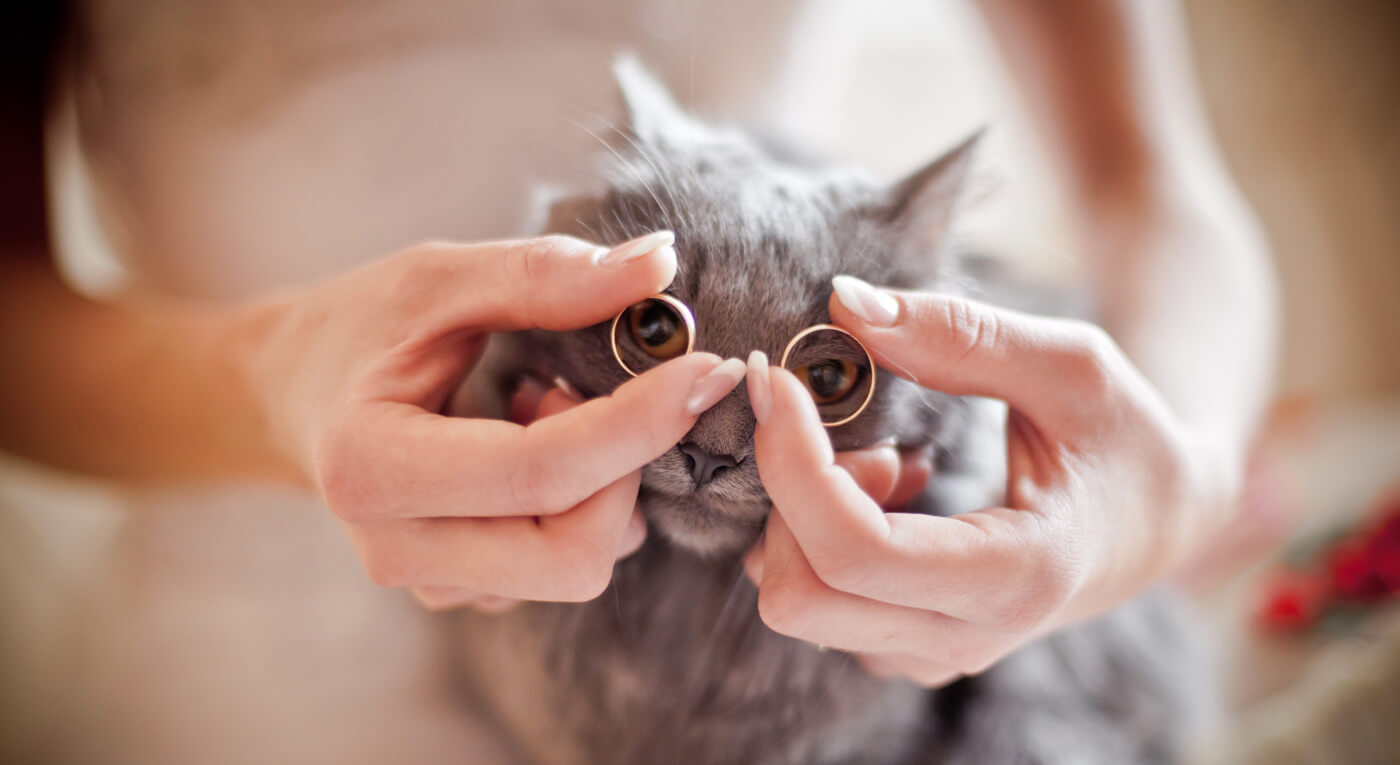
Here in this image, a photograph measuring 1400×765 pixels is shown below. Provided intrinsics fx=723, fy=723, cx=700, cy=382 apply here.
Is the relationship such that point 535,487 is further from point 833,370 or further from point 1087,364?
point 1087,364

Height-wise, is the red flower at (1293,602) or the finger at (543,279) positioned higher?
the finger at (543,279)

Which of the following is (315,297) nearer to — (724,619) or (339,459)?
(339,459)

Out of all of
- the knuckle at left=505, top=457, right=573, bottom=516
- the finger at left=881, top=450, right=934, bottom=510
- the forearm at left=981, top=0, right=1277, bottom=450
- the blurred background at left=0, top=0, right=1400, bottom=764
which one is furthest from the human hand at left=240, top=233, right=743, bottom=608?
the forearm at left=981, top=0, right=1277, bottom=450

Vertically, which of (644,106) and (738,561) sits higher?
(644,106)

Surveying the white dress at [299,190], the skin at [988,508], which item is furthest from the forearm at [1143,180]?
the white dress at [299,190]

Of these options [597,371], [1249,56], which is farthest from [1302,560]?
[597,371]

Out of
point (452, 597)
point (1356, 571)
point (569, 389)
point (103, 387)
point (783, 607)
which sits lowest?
point (1356, 571)

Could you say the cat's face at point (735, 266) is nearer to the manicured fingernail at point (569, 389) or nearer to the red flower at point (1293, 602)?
the manicured fingernail at point (569, 389)

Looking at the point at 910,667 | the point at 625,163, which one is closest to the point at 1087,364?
the point at 910,667
